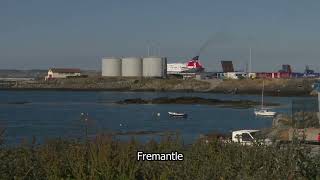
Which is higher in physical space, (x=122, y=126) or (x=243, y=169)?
(x=243, y=169)

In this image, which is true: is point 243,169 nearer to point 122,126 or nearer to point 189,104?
point 122,126

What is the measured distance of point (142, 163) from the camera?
361 inches

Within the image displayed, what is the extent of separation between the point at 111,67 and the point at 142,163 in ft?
613

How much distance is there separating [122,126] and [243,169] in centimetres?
5125

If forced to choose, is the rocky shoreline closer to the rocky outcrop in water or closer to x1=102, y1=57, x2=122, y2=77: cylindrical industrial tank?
x1=102, y1=57, x2=122, y2=77: cylindrical industrial tank

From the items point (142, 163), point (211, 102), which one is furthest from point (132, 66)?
point (142, 163)

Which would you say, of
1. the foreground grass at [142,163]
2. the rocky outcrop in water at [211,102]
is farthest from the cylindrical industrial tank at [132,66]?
the foreground grass at [142,163]

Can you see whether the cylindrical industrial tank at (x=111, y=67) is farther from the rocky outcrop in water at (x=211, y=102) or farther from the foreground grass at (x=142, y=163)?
the foreground grass at (x=142, y=163)

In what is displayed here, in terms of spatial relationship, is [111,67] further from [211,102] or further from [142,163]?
[142,163]

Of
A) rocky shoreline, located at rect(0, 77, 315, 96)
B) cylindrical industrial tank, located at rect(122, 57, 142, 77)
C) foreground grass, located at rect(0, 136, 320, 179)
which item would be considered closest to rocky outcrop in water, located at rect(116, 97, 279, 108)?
rocky shoreline, located at rect(0, 77, 315, 96)

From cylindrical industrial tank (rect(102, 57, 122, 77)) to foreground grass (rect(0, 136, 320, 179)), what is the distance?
184092mm

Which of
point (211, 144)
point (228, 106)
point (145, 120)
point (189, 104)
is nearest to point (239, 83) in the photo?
point (189, 104)

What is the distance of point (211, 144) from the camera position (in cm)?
1070

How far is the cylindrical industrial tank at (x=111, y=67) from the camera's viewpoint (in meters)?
194
